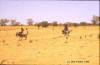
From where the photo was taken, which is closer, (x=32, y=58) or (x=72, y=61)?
(x=72, y=61)

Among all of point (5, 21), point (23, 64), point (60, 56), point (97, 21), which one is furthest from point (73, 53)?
point (5, 21)

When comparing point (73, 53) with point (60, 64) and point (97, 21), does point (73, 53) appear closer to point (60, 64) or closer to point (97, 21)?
point (60, 64)

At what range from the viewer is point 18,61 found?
1033cm

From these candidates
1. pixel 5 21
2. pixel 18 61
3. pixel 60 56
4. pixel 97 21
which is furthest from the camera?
pixel 5 21

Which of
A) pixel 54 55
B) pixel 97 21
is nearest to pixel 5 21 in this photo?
pixel 97 21

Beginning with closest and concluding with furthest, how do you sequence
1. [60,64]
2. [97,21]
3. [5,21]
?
[60,64] → [97,21] → [5,21]

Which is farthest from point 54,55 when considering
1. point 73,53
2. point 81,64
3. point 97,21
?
point 97,21

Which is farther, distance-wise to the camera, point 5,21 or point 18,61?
point 5,21

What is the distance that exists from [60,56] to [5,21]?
71.3 m

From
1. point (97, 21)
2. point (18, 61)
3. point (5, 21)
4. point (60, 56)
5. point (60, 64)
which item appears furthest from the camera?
point (5, 21)

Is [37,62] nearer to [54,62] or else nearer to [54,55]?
[54,62]

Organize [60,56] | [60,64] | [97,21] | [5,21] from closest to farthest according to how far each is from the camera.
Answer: [60,64] < [60,56] < [97,21] < [5,21]

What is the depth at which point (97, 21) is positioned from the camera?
6381 cm

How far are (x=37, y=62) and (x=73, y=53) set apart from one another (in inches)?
116
